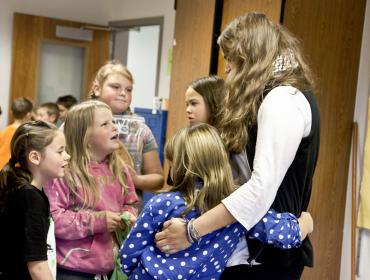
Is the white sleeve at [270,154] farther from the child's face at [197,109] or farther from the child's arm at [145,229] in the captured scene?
the child's face at [197,109]

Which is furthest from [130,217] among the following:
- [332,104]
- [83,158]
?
[332,104]

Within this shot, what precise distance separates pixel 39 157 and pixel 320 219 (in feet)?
5.80

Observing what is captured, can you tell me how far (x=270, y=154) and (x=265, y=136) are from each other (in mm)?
48

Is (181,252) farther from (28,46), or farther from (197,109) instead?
(28,46)

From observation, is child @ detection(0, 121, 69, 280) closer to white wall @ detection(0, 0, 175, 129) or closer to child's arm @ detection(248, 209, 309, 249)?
child's arm @ detection(248, 209, 309, 249)

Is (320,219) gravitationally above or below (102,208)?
below

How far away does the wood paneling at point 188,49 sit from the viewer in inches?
131

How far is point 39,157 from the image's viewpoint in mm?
1872

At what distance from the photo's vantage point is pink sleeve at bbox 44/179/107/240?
191cm

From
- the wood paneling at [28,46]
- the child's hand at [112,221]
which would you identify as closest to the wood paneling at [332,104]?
the child's hand at [112,221]

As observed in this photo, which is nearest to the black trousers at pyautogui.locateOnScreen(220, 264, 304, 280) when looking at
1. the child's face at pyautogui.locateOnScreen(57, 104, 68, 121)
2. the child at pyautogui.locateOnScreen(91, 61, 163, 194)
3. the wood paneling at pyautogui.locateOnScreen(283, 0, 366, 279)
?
the child at pyautogui.locateOnScreen(91, 61, 163, 194)

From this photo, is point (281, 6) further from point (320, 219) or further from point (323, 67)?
point (320, 219)

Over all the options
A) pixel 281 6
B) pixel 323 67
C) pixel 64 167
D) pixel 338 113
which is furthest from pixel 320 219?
pixel 64 167

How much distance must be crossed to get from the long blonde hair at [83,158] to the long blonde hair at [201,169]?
0.54m
